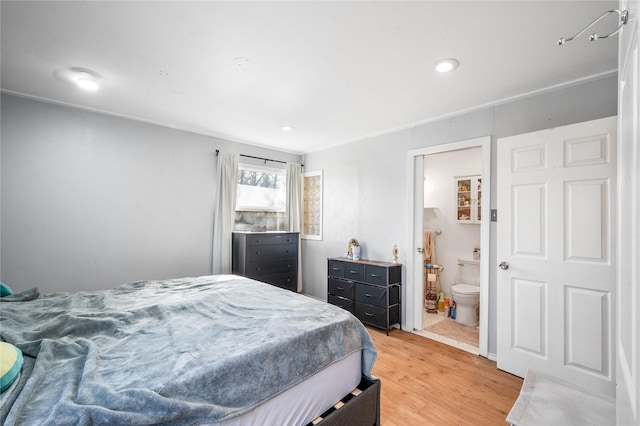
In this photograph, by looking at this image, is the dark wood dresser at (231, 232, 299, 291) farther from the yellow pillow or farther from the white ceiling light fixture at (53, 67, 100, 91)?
the yellow pillow

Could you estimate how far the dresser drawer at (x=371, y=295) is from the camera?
341 cm

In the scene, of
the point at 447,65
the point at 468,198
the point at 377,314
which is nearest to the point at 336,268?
the point at 377,314

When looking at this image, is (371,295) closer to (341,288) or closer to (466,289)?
(341,288)

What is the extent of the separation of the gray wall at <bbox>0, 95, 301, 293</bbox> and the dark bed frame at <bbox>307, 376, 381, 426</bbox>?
2.89 metres

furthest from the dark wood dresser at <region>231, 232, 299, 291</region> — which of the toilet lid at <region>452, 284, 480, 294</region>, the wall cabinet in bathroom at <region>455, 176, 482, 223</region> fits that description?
the wall cabinet in bathroom at <region>455, 176, 482, 223</region>

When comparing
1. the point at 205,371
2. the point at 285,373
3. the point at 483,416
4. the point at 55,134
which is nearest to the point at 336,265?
the point at 483,416

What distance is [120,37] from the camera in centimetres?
191

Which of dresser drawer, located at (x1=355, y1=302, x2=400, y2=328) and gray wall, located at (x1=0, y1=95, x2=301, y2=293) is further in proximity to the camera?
dresser drawer, located at (x1=355, y1=302, x2=400, y2=328)

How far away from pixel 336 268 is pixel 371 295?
65 centimetres

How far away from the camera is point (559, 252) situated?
2.28m

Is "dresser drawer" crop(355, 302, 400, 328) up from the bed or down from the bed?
down

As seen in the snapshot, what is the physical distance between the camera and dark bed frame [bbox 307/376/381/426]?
1.48m

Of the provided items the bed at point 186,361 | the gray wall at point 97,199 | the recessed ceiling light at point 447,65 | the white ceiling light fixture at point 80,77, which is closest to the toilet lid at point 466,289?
the bed at point 186,361

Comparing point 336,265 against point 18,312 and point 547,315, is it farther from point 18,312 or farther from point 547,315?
point 18,312
